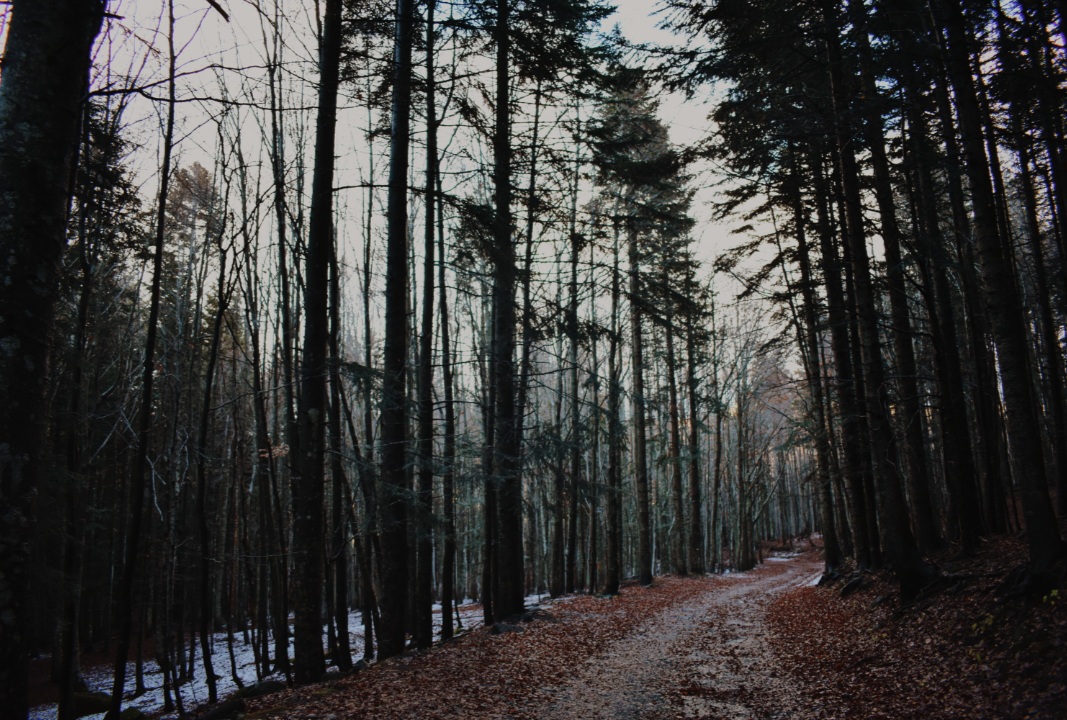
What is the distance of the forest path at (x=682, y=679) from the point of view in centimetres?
568

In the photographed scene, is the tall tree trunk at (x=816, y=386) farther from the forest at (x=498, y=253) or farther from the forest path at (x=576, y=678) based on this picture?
the forest path at (x=576, y=678)

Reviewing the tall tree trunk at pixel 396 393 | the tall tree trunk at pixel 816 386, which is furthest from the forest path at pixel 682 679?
the tall tree trunk at pixel 816 386

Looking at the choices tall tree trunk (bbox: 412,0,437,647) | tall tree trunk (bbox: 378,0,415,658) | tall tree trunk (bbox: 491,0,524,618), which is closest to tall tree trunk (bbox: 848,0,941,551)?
tall tree trunk (bbox: 491,0,524,618)

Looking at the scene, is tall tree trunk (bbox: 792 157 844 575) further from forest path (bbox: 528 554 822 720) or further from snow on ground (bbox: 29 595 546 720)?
snow on ground (bbox: 29 595 546 720)

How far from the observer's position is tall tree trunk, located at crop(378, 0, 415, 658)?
28.5 ft

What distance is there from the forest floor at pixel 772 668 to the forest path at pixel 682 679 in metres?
0.02

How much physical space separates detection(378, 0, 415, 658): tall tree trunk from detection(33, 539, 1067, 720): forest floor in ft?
2.72

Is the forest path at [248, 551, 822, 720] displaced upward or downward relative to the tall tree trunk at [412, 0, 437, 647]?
downward

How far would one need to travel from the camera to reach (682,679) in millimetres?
6789

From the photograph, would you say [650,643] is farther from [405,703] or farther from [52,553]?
[52,553]

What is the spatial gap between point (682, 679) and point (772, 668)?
1.19 m

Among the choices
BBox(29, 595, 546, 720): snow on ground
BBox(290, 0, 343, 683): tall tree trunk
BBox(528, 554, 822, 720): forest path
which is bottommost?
BBox(29, 595, 546, 720): snow on ground

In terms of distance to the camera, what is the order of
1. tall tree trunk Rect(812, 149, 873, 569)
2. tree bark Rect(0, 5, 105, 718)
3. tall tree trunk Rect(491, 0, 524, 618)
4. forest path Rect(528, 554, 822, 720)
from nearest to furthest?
tree bark Rect(0, 5, 105, 718) → forest path Rect(528, 554, 822, 720) → tall tree trunk Rect(491, 0, 524, 618) → tall tree trunk Rect(812, 149, 873, 569)

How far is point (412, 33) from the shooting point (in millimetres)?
9461
